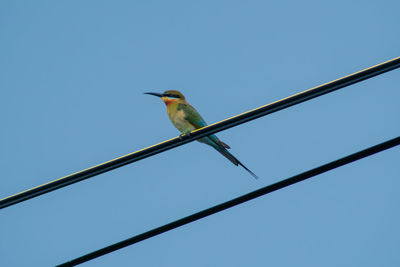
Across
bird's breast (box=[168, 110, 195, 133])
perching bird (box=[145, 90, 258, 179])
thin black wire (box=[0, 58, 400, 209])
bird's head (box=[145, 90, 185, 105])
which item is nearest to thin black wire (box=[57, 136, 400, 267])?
thin black wire (box=[0, 58, 400, 209])

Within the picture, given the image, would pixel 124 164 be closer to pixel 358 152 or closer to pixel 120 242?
pixel 120 242

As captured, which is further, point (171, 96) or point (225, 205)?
point (171, 96)

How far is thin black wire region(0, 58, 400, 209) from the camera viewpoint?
2.73 m

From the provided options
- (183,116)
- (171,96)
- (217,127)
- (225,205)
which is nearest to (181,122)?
(183,116)

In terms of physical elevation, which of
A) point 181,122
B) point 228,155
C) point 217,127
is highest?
point 181,122

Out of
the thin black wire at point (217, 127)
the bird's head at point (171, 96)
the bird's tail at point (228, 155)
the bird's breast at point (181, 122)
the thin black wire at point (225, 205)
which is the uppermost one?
the bird's head at point (171, 96)

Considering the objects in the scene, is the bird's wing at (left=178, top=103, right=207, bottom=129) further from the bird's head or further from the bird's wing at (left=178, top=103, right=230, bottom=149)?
the bird's head

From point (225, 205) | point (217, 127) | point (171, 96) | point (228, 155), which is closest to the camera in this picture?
point (225, 205)

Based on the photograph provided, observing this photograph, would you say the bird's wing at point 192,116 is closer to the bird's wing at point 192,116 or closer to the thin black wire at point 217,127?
the bird's wing at point 192,116

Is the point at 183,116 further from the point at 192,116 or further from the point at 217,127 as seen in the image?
the point at 217,127

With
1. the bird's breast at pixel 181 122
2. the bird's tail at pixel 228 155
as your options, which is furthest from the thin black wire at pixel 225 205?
the bird's breast at pixel 181 122

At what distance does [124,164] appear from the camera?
3023 millimetres

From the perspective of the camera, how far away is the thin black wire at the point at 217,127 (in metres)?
2.73

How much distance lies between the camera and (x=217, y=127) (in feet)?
10.1
